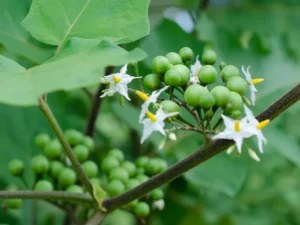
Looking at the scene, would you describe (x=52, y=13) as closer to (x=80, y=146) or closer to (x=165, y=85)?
(x=165, y=85)

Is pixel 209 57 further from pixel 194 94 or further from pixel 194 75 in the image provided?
pixel 194 94

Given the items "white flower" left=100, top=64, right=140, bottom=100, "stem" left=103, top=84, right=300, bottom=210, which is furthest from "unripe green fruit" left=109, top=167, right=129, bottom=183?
"white flower" left=100, top=64, right=140, bottom=100

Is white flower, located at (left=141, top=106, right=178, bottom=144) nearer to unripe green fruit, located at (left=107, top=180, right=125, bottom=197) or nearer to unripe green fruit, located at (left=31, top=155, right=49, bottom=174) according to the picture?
unripe green fruit, located at (left=107, top=180, right=125, bottom=197)

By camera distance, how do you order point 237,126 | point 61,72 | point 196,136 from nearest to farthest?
point 61,72 → point 237,126 → point 196,136

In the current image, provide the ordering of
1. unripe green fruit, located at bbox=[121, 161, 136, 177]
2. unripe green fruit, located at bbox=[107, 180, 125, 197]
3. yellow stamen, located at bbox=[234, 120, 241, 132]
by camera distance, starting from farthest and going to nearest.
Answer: unripe green fruit, located at bbox=[121, 161, 136, 177]
unripe green fruit, located at bbox=[107, 180, 125, 197]
yellow stamen, located at bbox=[234, 120, 241, 132]

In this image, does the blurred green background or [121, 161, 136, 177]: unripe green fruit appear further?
the blurred green background

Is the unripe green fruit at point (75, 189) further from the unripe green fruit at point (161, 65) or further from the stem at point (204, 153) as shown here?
the unripe green fruit at point (161, 65)

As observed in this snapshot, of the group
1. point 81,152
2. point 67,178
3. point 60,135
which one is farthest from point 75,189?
point 60,135
